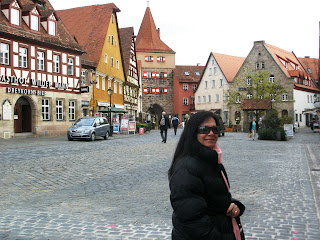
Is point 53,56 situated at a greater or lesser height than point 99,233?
greater

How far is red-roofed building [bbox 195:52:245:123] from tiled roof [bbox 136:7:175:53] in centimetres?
862

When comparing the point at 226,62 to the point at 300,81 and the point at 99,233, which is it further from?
the point at 99,233

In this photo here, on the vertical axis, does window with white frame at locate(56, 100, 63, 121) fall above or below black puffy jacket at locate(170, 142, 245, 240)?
above

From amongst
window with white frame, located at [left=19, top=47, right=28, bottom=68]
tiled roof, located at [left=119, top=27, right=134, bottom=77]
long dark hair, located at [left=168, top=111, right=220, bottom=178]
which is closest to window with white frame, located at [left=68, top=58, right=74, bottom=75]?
window with white frame, located at [left=19, top=47, right=28, bottom=68]

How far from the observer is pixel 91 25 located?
42.1 metres


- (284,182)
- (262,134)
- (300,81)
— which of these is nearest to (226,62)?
(300,81)

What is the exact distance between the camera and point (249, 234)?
5.06 m

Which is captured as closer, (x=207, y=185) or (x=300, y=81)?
(x=207, y=185)

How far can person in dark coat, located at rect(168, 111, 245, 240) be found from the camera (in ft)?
7.78

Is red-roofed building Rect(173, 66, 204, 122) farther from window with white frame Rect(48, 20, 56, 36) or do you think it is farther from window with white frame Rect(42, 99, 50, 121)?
window with white frame Rect(42, 99, 50, 121)

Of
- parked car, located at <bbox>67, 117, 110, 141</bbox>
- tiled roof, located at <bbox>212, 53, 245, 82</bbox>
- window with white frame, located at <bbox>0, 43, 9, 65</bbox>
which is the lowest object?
parked car, located at <bbox>67, 117, 110, 141</bbox>

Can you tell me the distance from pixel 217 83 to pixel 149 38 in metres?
15.6

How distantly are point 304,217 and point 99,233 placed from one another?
3.04 meters

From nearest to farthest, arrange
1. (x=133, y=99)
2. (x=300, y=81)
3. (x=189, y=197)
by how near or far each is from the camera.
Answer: (x=189, y=197) → (x=133, y=99) → (x=300, y=81)
